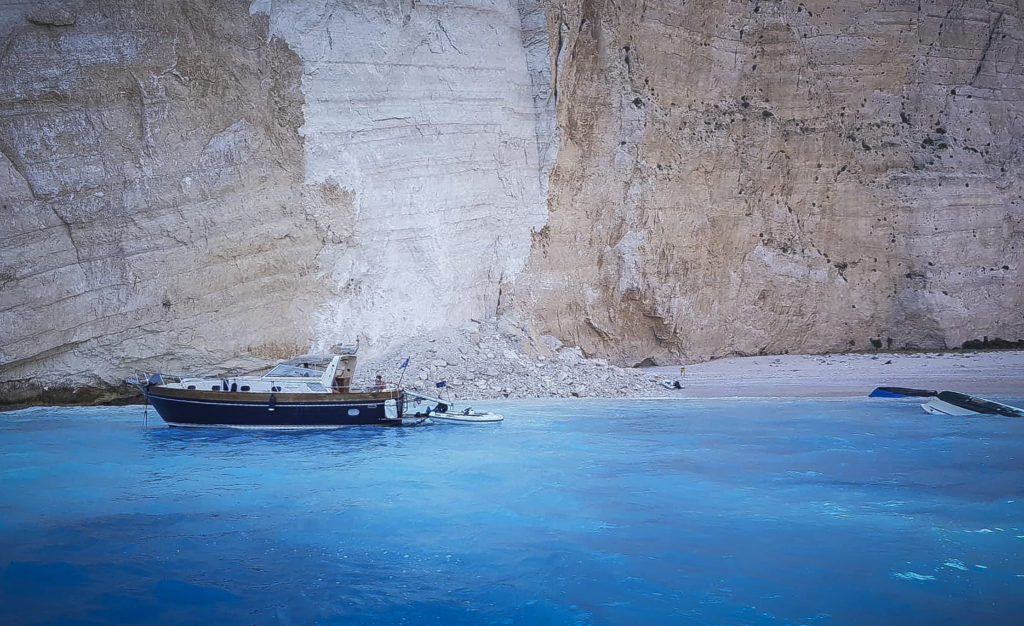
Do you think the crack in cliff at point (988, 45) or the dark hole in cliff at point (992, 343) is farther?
the crack in cliff at point (988, 45)

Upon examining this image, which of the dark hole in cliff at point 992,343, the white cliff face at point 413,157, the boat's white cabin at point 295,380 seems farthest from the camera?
the dark hole in cliff at point 992,343

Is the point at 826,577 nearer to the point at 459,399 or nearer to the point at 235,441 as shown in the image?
the point at 235,441

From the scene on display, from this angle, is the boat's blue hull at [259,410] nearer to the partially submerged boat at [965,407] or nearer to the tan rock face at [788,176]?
the tan rock face at [788,176]

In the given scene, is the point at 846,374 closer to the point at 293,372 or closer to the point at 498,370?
the point at 498,370

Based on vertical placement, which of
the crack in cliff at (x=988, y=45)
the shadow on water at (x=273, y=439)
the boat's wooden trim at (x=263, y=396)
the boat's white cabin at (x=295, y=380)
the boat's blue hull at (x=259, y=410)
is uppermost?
the crack in cliff at (x=988, y=45)

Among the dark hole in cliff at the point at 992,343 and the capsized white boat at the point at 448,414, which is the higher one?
the dark hole in cliff at the point at 992,343

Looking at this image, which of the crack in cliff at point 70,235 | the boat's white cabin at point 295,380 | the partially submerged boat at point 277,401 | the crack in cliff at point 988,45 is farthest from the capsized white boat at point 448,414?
the crack in cliff at point 988,45

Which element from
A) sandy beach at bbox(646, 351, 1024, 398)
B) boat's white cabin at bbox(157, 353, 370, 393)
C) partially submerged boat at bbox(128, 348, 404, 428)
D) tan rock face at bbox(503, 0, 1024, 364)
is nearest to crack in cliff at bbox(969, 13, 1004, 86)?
tan rock face at bbox(503, 0, 1024, 364)
